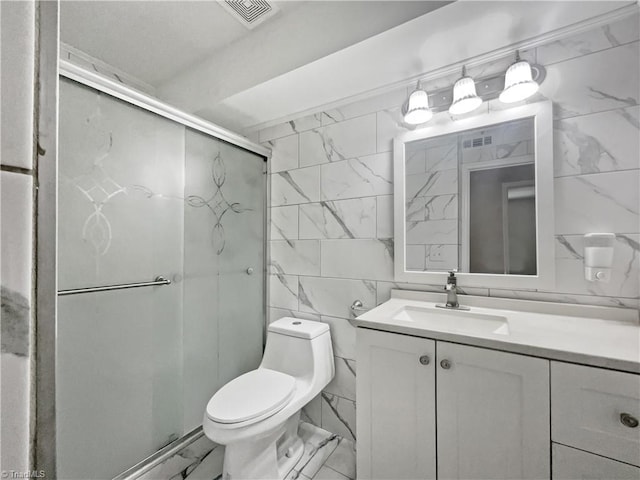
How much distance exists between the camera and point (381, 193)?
166 centimetres

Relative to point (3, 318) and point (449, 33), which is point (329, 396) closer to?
point (3, 318)

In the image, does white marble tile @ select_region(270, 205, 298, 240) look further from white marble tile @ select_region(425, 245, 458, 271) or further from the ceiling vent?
the ceiling vent

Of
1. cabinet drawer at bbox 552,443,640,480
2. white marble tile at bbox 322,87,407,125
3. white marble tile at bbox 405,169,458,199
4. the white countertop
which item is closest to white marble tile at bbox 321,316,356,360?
the white countertop

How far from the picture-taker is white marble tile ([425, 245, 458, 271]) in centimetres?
147

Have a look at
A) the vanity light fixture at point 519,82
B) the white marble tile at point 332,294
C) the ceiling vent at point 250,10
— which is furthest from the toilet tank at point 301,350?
the ceiling vent at point 250,10

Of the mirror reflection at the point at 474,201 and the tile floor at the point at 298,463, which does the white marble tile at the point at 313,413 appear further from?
the mirror reflection at the point at 474,201

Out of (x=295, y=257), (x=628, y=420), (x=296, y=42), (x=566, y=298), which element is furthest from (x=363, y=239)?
(x=628, y=420)

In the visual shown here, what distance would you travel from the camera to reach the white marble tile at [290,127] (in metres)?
1.88

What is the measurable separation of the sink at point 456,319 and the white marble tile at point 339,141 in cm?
92

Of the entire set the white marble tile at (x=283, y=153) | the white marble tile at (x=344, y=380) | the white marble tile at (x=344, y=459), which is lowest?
the white marble tile at (x=344, y=459)

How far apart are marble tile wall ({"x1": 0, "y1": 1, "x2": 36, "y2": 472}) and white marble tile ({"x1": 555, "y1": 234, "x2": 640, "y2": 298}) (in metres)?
1.61

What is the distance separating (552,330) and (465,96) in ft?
3.51

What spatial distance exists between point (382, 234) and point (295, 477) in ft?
4.33

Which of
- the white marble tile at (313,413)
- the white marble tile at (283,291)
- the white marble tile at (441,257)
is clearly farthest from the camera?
the white marble tile at (283,291)
